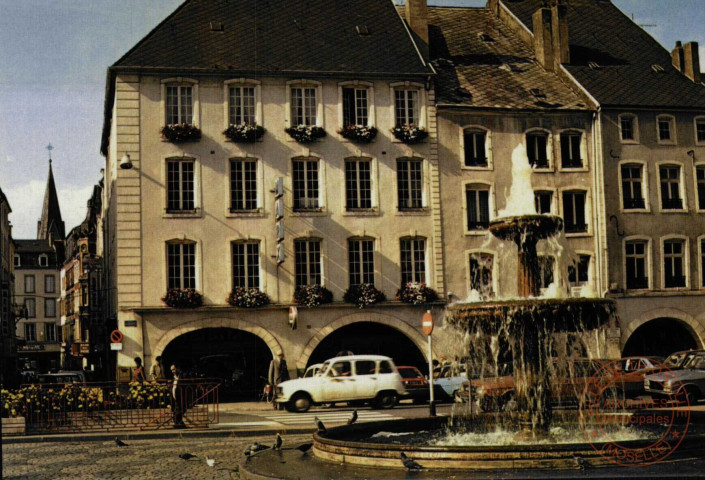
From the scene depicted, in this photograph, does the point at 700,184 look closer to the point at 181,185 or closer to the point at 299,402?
Answer: the point at 299,402

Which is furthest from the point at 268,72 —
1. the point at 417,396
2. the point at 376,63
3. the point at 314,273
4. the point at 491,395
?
the point at 491,395

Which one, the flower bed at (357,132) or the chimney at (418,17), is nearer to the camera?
the flower bed at (357,132)

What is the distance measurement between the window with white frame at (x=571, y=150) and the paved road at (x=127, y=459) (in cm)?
2132

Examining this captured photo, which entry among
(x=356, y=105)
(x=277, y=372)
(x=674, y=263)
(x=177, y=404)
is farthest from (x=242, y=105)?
(x=674, y=263)

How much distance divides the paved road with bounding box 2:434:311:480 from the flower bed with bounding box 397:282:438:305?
51.0 ft

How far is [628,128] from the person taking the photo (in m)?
38.8

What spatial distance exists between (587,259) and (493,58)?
9.45 m

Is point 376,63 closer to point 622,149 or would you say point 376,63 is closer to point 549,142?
point 549,142

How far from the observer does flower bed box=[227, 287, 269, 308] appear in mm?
34375

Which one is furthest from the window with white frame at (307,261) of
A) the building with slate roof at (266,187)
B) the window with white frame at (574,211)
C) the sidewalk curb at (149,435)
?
the sidewalk curb at (149,435)

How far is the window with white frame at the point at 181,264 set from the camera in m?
34.6

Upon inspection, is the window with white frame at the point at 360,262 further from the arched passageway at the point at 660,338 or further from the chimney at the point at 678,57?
the chimney at the point at 678,57

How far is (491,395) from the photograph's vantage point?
24219 mm

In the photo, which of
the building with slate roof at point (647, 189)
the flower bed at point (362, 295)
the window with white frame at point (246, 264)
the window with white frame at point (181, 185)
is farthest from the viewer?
the building with slate roof at point (647, 189)
